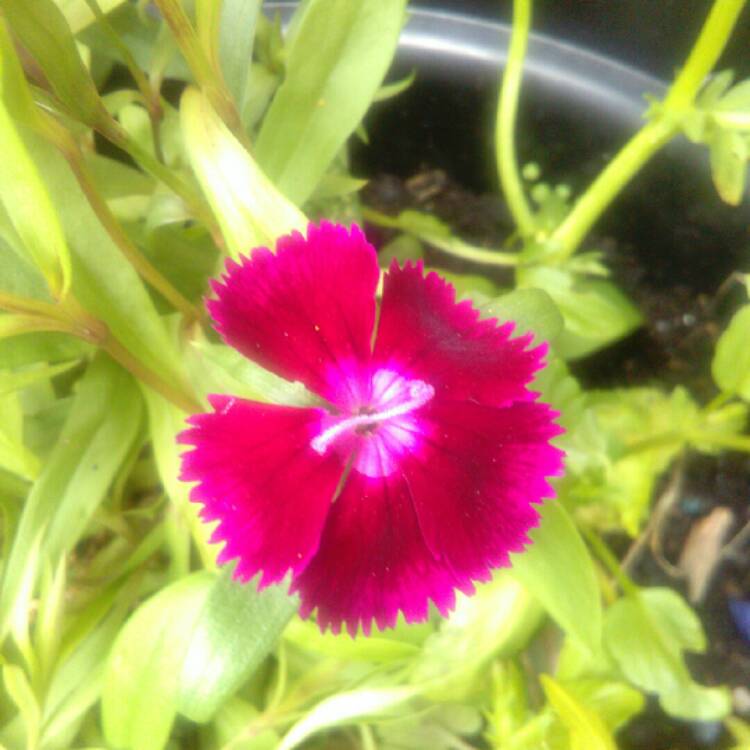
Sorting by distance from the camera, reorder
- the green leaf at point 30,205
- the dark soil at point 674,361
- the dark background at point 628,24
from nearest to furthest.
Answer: the green leaf at point 30,205 → the dark soil at point 674,361 → the dark background at point 628,24

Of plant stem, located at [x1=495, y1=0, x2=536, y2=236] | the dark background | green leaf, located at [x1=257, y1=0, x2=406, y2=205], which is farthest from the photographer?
the dark background

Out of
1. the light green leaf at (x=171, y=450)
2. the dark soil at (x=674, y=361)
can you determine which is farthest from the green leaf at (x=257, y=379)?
the dark soil at (x=674, y=361)

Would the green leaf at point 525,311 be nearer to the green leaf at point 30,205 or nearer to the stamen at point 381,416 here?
the stamen at point 381,416

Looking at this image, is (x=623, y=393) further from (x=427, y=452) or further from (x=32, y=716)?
(x=32, y=716)

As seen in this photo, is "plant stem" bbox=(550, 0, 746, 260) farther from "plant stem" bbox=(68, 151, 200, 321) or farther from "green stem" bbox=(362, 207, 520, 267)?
"plant stem" bbox=(68, 151, 200, 321)

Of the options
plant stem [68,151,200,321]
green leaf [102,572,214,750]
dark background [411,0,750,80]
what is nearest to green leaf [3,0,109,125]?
plant stem [68,151,200,321]

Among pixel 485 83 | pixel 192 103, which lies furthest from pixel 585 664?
pixel 485 83
